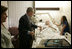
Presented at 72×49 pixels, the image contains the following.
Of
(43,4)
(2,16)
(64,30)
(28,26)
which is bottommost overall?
(64,30)

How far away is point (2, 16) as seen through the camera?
0.79m

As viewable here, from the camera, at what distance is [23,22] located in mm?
1195

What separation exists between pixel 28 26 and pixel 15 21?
0.45ft

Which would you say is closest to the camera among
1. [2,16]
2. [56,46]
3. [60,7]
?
[2,16]

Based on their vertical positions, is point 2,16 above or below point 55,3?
below

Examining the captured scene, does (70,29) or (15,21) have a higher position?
(15,21)

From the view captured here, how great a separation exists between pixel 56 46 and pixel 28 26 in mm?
394

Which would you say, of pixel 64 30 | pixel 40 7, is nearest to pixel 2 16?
pixel 64 30

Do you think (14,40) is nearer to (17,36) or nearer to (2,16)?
(17,36)

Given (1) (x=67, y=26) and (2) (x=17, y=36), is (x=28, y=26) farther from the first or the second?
(1) (x=67, y=26)

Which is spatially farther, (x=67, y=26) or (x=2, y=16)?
(x=67, y=26)

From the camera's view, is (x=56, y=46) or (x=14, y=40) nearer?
(x=56, y=46)

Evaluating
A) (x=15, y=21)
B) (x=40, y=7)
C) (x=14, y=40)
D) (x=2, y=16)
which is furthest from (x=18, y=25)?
(x=40, y=7)

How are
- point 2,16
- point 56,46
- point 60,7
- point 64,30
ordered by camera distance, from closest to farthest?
point 2,16 < point 56,46 < point 64,30 < point 60,7
